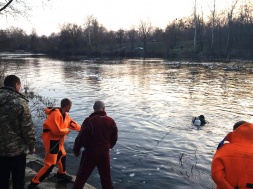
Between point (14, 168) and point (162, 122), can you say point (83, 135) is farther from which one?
point (162, 122)

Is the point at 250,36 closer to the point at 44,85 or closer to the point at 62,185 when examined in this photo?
the point at 44,85

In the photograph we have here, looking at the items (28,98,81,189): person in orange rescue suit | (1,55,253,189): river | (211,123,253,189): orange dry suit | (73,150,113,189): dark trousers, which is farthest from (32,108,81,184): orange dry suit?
(211,123,253,189): orange dry suit

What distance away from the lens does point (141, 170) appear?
853 centimetres

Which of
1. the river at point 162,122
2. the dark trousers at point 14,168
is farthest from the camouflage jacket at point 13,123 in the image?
the river at point 162,122

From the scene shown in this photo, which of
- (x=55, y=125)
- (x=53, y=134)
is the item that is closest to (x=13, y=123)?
(x=55, y=125)

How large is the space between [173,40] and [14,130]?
82.7 meters

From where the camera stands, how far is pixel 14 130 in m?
4.64

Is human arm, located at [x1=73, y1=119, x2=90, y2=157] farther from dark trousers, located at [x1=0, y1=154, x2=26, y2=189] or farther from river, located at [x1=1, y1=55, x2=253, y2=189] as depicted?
river, located at [x1=1, y1=55, x2=253, y2=189]

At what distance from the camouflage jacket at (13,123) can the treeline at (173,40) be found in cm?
4968

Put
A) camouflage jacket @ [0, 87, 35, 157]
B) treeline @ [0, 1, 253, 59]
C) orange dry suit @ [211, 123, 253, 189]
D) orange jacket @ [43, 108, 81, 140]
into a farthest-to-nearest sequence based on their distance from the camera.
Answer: treeline @ [0, 1, 253, 59], orange jacket @ [43, 108, 81, 140], camouflage jacket @ [0, 87, 35, 157], orange dry suit @ [211, 123, 253, 189]

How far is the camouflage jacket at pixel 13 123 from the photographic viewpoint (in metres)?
4.54

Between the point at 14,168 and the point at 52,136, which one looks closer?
the point at 14,168

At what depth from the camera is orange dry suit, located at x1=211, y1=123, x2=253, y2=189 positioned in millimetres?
3553

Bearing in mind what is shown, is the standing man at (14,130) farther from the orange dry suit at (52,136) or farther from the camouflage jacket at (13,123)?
the orange dry suit at (52,136)
